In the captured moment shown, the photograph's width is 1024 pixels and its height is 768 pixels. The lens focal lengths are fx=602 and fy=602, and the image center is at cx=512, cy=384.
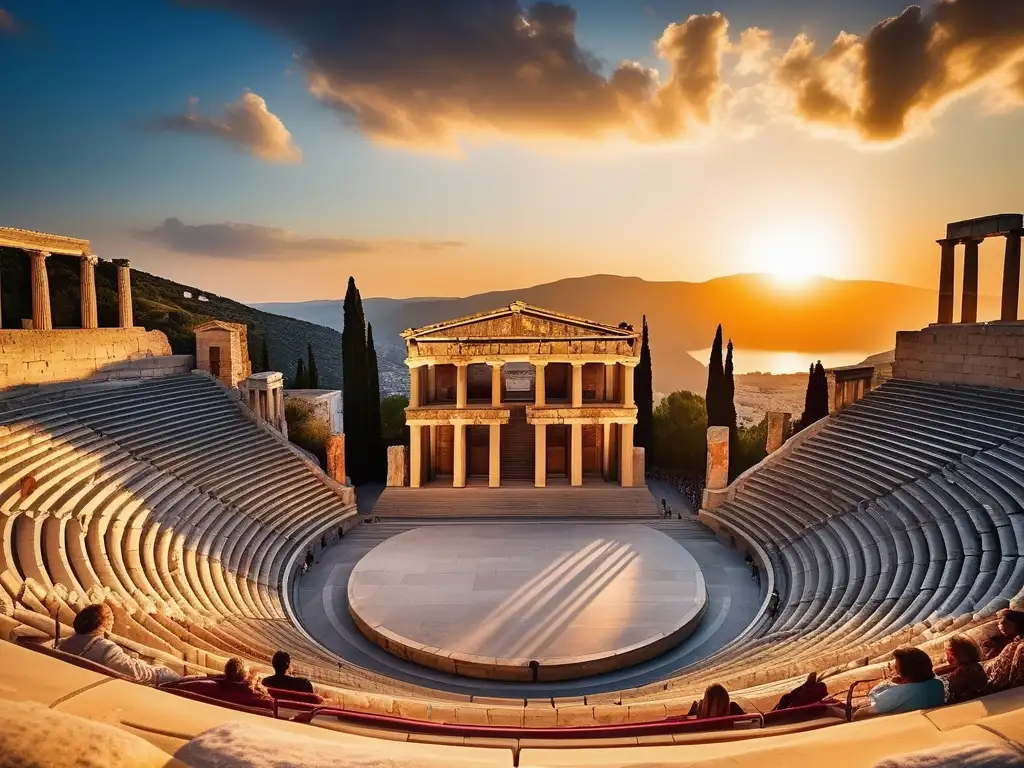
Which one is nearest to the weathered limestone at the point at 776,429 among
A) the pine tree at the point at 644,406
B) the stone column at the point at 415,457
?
the pine tree at the point at 644,406

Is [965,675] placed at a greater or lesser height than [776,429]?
greater

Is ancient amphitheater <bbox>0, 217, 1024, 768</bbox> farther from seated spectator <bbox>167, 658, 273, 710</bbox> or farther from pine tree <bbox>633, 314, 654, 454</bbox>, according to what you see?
pine tree <bbox>633, 314, 654, 454</bbox>

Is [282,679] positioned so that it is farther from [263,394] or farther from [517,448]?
[517,448]

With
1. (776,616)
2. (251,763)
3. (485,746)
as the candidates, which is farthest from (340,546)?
(251,763)

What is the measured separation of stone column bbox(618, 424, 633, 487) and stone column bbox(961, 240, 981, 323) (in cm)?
1253

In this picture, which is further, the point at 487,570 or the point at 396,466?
the point at 396,466

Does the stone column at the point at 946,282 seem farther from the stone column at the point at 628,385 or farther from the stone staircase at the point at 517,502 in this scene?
the stone staircase at the point at 517,502

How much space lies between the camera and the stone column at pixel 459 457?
25.5 meters

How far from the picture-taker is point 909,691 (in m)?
4.78

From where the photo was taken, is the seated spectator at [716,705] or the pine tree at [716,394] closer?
the seated spectator at [716,705]

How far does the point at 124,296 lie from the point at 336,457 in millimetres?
10759

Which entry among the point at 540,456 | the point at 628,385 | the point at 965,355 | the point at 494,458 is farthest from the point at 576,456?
the point at 965,355

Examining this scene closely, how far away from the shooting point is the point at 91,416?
16.9 metres

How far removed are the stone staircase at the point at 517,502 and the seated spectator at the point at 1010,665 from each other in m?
18.5
